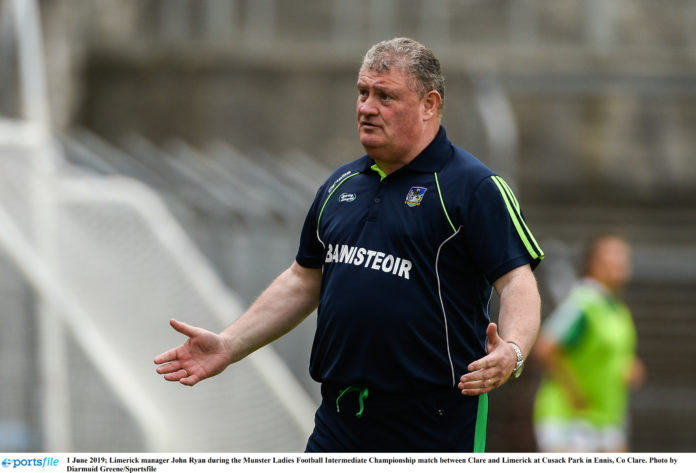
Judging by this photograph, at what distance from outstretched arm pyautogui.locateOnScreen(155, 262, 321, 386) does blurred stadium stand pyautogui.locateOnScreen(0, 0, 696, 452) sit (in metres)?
7.22

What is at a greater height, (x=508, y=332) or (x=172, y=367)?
(x=508, y=332)

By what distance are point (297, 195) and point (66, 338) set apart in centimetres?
266

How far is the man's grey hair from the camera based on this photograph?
13.4ft

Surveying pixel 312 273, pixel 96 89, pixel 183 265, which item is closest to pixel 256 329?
pixel 312 273

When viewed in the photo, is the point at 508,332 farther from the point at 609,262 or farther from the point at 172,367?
the point at 609,262

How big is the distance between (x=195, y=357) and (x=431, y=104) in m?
1.20

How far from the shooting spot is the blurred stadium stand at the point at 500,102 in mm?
13141

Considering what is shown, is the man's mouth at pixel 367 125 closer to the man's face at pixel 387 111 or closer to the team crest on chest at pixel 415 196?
the man's face at pixel 387 111

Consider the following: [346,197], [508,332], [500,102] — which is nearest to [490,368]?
[508,332]

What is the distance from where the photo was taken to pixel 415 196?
4.09m

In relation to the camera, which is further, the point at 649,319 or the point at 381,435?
the point at 649,319

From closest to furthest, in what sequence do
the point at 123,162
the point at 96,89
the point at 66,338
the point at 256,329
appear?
the point at 256,329
the point at 66,338
the point at 123,162
the point at 96,89
